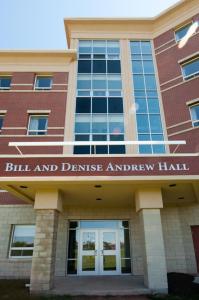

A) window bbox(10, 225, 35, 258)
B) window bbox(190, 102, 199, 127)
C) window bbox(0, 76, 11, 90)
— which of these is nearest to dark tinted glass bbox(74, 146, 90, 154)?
window bbox(10, 225, 35, 258)

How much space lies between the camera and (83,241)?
14.2 metres

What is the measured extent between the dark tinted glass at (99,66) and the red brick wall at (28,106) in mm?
2451

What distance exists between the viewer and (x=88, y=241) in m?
14.2

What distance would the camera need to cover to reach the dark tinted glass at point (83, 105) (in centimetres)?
1752

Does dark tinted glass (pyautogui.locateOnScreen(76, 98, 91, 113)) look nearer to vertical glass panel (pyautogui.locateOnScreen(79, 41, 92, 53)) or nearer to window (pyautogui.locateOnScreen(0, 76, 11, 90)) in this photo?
vertical glass panel (pyautogui.locateOnScreen(79, 41, 92, 53))

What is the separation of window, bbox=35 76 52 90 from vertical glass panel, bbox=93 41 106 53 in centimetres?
458

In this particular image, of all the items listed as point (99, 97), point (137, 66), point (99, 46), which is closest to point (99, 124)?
point (99, 97)

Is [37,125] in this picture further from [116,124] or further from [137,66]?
[137,66]

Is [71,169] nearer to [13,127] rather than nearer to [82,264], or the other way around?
[82,264]

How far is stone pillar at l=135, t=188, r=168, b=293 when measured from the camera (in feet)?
31.6

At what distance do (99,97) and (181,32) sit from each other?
846cm

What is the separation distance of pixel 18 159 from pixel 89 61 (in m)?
12.2

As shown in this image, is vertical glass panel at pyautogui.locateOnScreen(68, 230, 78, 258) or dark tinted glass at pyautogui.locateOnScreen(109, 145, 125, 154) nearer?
vertical glass panel at pyautogui.locateOnScreen(68, 230, 78, 258)

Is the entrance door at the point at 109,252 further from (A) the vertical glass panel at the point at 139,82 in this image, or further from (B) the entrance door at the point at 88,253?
(A) the vertical glass panel at the point at 139,82
